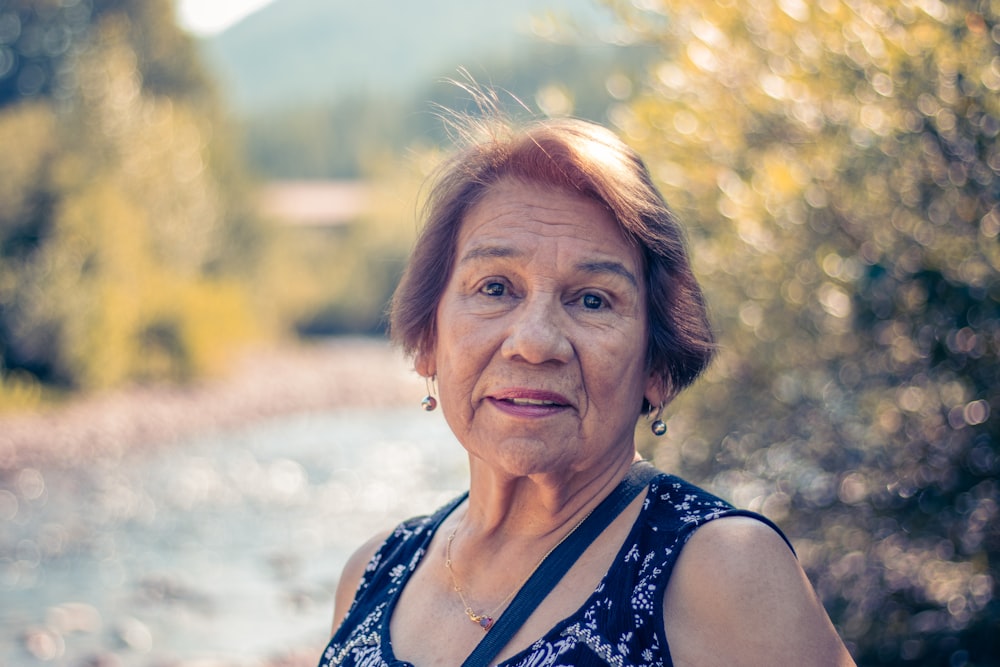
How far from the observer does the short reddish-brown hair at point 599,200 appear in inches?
74.6

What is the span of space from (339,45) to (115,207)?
346 ft

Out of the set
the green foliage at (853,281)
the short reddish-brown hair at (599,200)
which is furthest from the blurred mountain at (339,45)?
the short reddish-brown hair at (599,200)

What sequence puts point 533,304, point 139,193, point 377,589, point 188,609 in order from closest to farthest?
point 533,304 → point 377,589 → point 188,609 → point 139,193

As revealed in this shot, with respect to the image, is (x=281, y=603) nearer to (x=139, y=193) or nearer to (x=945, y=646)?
(x=945, y=646)

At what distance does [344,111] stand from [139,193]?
4867 cm

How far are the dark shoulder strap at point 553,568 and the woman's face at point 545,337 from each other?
0.07 m

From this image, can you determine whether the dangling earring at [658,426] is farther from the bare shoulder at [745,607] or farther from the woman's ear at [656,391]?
the bare shoulder at [745,607]

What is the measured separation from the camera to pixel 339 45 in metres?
117

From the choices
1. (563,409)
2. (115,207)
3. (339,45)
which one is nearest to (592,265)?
(563,409)

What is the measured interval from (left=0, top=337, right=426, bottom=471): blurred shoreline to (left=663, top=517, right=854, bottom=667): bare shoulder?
27.0 ft

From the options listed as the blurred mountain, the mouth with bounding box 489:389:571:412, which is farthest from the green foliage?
the blurred mountain

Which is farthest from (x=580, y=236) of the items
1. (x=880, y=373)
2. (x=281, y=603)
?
(x=281, y=603)

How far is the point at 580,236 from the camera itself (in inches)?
74.3

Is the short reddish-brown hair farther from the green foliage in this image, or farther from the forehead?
the green foliage
